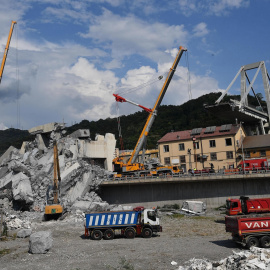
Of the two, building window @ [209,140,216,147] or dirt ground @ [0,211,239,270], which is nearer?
dirt ground @ [0,211,239,270]

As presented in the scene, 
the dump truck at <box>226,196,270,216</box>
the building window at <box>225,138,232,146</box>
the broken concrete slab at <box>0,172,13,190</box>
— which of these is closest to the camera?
the dump truck at <box>226,196,270,216</box>

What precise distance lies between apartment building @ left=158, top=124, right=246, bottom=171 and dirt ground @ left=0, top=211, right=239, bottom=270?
23.7 meters

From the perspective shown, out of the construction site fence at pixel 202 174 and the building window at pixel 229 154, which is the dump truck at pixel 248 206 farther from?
the building window at pixel 229 154

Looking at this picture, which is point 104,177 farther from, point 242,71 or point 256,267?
point 256,267

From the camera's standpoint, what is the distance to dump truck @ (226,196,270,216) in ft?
96.6

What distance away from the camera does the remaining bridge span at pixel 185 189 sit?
4022 cm

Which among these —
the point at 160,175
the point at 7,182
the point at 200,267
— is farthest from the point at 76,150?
the point at 200,267

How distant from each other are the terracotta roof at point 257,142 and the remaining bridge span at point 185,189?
41.3 feet

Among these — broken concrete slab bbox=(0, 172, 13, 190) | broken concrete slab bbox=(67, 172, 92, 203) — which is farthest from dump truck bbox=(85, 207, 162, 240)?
broken concrete slab bbox=(0, 172, 13, 190)

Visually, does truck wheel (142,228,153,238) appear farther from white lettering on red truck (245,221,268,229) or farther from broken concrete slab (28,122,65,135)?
broken concrete slab (28,122,65,135)

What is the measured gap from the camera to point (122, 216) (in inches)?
1056

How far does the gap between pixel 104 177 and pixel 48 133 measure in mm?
17843

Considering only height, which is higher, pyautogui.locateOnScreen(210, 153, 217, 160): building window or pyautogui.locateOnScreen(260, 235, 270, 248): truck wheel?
pyautogui.locateOnScreen(210, 153, 217, 160): building window

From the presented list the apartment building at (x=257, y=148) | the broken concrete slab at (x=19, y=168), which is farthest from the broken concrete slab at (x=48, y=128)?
the apartment building at (x=257, y=148)
